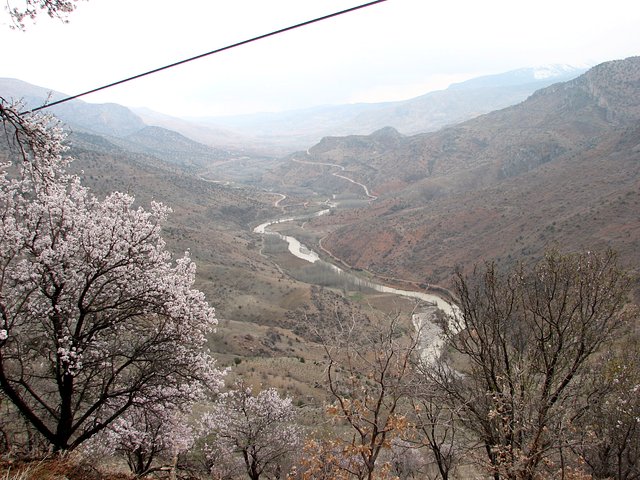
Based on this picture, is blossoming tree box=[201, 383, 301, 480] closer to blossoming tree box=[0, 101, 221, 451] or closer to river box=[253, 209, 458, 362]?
blossoming tree box=[0, 101, 221, 451]

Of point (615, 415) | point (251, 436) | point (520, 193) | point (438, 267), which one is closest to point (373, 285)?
point (438, 267)

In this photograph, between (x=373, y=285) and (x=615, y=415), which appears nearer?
(x=615, y=415)

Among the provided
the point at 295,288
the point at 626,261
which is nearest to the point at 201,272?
the point at 295,288

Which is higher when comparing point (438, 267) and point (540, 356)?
point (540, 356)

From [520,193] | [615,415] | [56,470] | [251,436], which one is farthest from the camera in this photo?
[520,193]

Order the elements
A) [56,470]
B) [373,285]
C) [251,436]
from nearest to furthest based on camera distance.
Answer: [56,470], [251,436], [373,285]

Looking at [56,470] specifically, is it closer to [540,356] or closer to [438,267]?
[540,356]

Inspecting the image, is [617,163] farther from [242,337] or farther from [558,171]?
[242,337]

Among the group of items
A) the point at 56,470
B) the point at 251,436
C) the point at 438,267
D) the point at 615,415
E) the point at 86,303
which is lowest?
the point at 438,267
